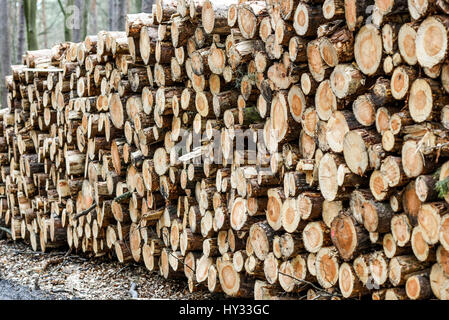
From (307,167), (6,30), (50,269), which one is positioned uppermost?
(6,30)

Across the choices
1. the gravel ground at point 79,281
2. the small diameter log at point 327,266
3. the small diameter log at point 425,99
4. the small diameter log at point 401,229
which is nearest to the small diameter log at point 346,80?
the small diameter log at point 425,99

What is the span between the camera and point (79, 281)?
5.62 m

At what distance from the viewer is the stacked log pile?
118 inches

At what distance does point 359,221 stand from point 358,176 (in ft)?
0.83

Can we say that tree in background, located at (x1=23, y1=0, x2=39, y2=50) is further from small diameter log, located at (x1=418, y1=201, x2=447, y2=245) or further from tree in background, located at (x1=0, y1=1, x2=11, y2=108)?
small diameter log, located at (x1=418, y1=201, x2=447, y2=245)

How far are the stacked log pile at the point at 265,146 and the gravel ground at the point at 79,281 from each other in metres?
0.15

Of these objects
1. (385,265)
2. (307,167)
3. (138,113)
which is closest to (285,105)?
(307,167)

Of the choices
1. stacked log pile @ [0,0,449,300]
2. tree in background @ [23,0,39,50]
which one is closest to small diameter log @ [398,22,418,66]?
stacked log pile @ [0,0,449,300]

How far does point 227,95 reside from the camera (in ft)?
14.3

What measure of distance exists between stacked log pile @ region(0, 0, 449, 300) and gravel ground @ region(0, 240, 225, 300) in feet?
0.48

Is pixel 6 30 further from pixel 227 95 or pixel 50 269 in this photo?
pixel 227 95

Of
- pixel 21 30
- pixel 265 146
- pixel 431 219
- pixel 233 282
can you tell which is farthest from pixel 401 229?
pixel 21 30
